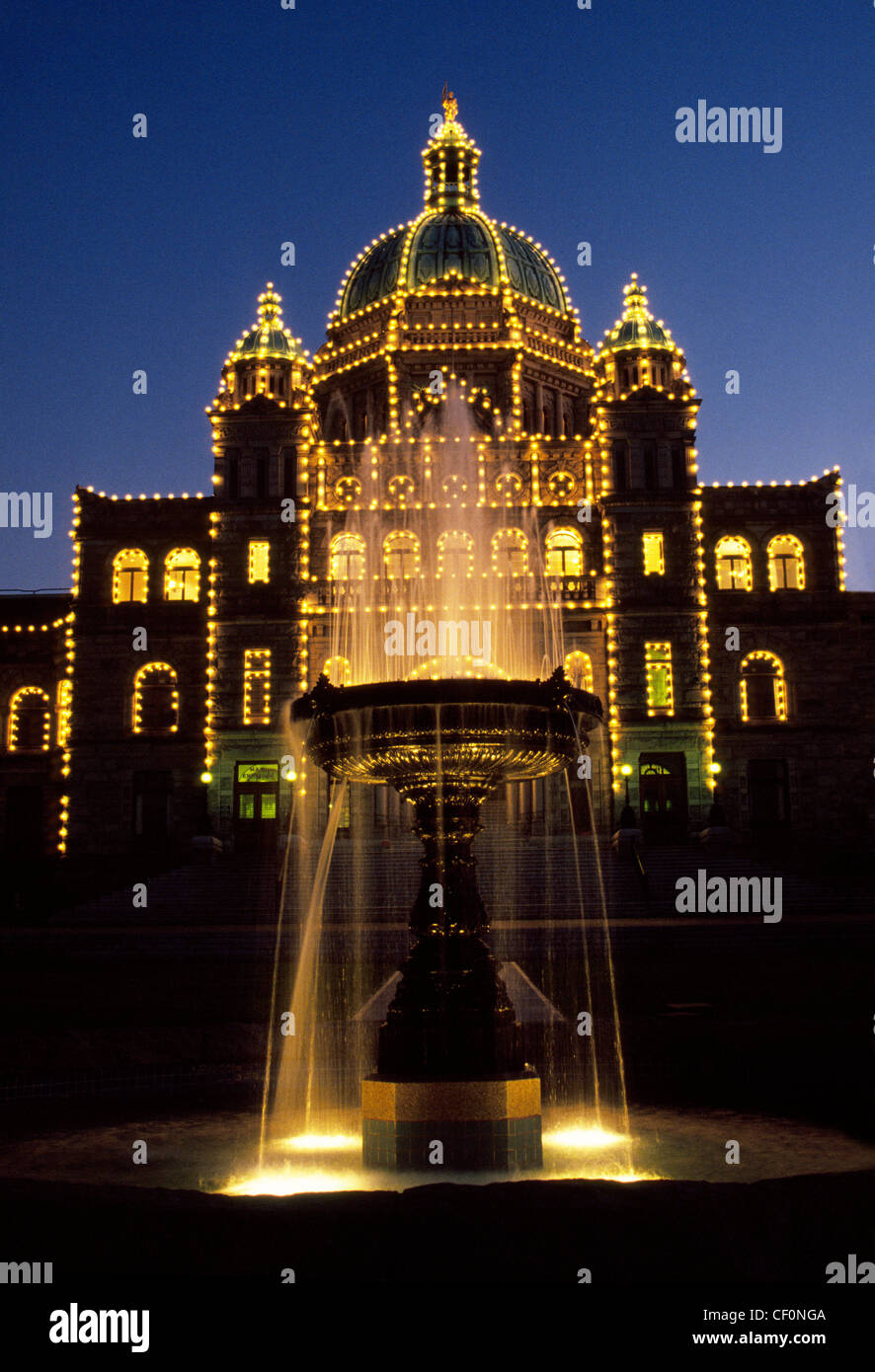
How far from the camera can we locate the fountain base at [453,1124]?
8.40 meters

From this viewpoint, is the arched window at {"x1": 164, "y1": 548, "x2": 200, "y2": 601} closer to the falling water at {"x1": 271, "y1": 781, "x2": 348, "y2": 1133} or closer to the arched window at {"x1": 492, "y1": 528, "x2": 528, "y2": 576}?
the arched window at {"x1": 492, "y1": 528, "x2": 528, "y2": 576}

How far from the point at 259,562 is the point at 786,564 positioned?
1974 cm

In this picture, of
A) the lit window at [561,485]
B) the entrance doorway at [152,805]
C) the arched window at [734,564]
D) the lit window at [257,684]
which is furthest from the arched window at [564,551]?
the entrance doorway at [152,805]

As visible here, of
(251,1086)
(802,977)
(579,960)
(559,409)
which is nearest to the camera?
(251,1086)

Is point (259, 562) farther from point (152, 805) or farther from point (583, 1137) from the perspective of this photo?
point (583, 1137)

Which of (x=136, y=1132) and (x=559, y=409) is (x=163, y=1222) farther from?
(x=559, y=409)

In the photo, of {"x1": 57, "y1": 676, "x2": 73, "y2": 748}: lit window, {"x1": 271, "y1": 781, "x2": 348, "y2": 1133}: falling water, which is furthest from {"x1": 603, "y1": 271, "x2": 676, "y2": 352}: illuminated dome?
{"x1": 271, "y1": 781, "x2": 348, "y2": 1133}: falling water

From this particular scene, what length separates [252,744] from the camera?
144 ft

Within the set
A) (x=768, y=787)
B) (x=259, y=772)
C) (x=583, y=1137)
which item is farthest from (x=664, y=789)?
(x=583, y=1137)

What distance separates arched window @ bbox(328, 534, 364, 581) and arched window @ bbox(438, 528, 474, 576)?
9.82 ft

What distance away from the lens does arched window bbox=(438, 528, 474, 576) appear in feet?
147

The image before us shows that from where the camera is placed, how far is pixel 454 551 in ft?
146
